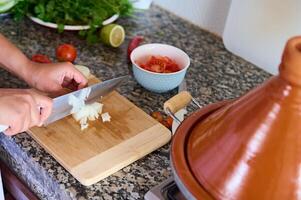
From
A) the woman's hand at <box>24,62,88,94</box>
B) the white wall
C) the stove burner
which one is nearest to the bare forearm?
the woman's hand at <box>24,62,88,94</box>

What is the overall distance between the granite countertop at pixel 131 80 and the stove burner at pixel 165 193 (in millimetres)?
48

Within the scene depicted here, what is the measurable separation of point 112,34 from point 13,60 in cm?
26

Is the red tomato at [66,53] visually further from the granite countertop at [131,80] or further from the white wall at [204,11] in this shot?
the white wall at [204,11]

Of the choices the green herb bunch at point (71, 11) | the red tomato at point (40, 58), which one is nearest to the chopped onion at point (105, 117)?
the red tomato at point (40, 58)

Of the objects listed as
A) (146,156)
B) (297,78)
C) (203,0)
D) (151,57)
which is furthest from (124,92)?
(297,78)

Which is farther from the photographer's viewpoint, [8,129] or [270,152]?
[8,129]

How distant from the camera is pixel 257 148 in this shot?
0.54 m

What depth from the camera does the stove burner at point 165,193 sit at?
0.68 metres

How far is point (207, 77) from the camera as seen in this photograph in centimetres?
106

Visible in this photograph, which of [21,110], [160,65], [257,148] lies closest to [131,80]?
[160,65]

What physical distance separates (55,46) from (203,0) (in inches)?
15.8

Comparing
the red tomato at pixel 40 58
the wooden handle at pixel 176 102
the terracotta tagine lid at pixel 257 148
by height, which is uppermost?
the terracotta tagine lid at pixel 257 148

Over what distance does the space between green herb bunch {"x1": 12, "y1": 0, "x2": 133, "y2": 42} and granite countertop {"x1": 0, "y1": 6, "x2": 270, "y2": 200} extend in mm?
32

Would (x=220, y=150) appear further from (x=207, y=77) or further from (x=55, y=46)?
(x=55, y=46)
